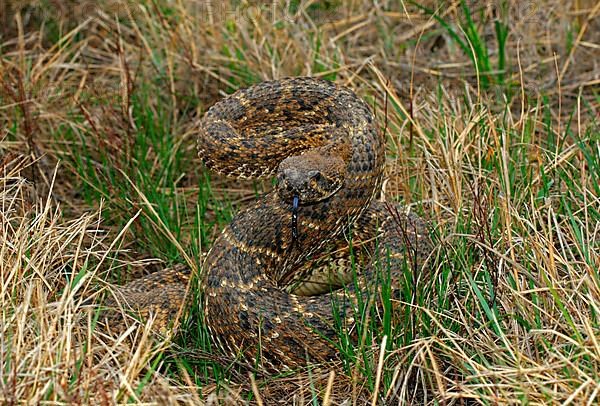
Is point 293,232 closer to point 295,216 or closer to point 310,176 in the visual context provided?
point 295,216

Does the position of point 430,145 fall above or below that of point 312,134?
below

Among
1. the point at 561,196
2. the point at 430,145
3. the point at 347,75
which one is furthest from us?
the point at 347,75

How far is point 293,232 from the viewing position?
5.94 metres

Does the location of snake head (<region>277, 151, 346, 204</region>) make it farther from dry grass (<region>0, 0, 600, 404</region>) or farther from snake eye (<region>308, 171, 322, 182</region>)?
dry grass (<region>0, 0, 600, 404</region>)

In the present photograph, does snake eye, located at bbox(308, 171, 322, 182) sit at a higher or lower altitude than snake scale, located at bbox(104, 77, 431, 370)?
higher

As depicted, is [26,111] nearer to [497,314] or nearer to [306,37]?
[306,37]

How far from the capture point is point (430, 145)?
677cm

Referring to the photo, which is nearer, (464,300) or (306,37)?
(464,300)

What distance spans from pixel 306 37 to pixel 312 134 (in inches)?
105

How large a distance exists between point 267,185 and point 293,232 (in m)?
1.61

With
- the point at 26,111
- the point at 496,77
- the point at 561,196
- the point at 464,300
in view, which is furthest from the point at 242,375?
the point at 496,77

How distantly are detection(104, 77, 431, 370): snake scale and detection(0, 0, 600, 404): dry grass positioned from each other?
0.21 m

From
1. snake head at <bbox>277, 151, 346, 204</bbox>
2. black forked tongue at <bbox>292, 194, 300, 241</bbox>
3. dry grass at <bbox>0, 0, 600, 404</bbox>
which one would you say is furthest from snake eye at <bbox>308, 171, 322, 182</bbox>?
dry grass at <bbox>0, 0, 600, 404</bbox>

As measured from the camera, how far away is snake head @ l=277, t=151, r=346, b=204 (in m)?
5.60
